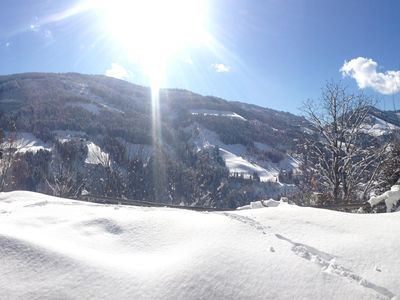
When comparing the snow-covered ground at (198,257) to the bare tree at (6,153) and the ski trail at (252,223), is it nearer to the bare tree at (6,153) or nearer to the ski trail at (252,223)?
the ski trail at (252,223)

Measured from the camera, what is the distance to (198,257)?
19.1 ft

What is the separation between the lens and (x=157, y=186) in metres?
84.6

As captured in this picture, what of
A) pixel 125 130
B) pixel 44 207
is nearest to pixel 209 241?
pixel 44 207

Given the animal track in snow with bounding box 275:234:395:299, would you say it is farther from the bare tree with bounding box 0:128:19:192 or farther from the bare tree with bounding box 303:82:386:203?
the bare tree with bounding box 0:128:19:192

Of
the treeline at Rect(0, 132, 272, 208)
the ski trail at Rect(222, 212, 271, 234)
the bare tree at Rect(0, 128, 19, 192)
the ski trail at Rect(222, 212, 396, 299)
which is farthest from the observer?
the treeline at Rect(0, 132, 272, 208)

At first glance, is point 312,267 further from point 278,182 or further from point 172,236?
point 278,182

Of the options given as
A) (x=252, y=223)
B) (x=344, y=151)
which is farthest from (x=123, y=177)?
(x=252, y=223)

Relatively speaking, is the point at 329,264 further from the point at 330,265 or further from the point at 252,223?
the point at 252,223

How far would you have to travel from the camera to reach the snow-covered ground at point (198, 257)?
16.5 ft

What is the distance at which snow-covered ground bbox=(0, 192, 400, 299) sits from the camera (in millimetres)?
5043

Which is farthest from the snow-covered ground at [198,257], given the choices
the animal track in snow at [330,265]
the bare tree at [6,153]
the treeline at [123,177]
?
the bare tree at [6,153]

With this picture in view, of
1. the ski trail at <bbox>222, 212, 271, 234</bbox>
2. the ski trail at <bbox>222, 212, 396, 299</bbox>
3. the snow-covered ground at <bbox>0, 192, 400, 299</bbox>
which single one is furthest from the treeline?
the ski trail at <bbox>222, 212, 396, 299</bbox>

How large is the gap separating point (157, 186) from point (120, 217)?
253 feet

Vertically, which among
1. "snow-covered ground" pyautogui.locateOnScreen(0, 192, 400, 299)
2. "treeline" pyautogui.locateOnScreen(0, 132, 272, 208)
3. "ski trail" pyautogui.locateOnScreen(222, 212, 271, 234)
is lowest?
"snow-covered ground" pyautogui.locateOnScreen(0, 192, 400, 299)
